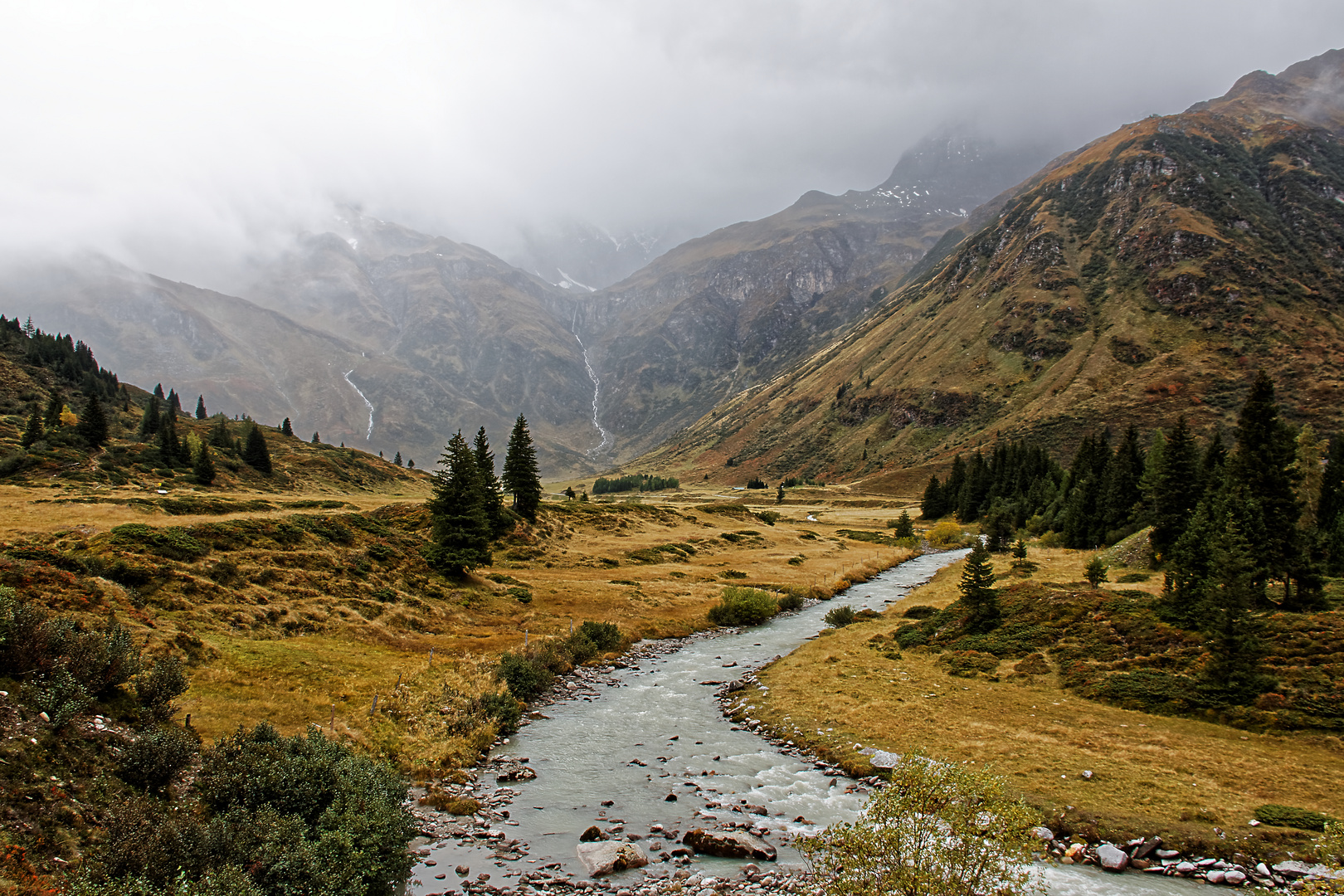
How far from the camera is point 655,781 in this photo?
21.8m

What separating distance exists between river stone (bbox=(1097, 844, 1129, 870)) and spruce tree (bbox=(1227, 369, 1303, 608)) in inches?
892

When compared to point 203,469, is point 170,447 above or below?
above

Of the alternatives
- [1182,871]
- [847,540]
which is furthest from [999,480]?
[1182,871]

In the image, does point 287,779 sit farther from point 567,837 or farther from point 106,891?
point 567,837

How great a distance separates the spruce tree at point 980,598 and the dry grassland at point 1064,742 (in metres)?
4.46

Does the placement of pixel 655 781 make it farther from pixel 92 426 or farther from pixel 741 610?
pixel 92 426

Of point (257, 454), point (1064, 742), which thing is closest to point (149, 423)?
point (257, 454)

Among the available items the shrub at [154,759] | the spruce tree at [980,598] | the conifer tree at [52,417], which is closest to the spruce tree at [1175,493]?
the spruce tree at [980,598]

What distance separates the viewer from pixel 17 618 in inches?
603

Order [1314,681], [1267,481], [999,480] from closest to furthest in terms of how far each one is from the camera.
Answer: [1314,681] → [1267,481] → [999,480]

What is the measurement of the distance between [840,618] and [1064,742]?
2517cm

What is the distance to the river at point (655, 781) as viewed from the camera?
1620 cm

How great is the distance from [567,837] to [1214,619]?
27751 millimetres

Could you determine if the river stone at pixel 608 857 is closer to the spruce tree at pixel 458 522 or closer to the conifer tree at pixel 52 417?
the spruce tree at pixel 458 522
